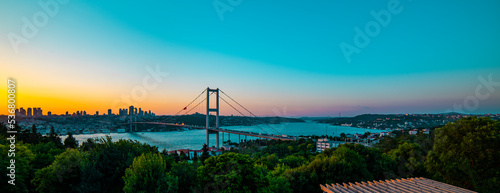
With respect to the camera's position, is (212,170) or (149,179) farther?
(212,170)

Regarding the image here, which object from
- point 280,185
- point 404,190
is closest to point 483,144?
point 404,190

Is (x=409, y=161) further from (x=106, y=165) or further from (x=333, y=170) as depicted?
(x=106, y=165)

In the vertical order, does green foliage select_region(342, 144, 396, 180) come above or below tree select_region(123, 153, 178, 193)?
below

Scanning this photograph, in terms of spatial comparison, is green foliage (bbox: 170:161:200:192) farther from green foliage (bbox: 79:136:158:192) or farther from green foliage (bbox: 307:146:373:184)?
green foliage (bbox: 307:146:373:184)

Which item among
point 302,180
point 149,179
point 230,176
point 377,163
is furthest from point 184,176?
point 377,163

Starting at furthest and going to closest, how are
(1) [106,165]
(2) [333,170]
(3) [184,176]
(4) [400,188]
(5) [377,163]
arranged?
(5) [377,163] → (2) [333,170] → (1) [106,165] → (3) [184,176] → (4) [400,188]

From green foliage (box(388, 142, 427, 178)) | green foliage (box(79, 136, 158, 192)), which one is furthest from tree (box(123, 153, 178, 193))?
green foliage (box(388, 142, 427, 178))

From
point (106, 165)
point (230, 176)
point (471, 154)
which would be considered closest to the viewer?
point (230, 176)
